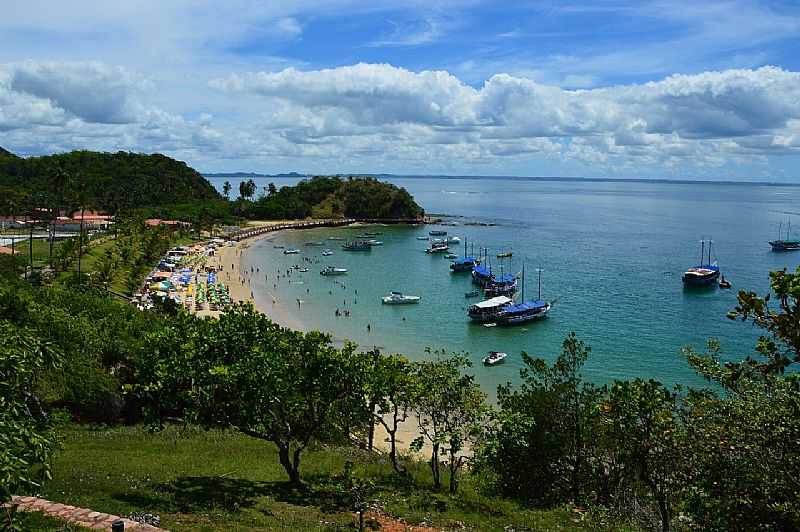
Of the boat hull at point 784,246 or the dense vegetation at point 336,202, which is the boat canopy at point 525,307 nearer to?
the boat hull at point 784,246

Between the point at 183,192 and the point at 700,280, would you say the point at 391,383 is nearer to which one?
the point at 700,280

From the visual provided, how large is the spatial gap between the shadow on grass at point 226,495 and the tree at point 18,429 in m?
5.00

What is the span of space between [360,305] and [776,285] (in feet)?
194

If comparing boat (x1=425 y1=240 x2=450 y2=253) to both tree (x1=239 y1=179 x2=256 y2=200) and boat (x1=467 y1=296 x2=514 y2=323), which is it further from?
tree (x1=239 y1=179 x2=256 y2=200)

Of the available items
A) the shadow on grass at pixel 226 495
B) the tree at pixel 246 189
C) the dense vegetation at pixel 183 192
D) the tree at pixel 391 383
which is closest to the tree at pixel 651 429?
the tree at pixel 391 383

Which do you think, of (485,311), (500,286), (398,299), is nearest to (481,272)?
(500,286)

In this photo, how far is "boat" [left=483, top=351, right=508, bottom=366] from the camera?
44.5 metres

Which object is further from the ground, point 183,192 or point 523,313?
point 183,192

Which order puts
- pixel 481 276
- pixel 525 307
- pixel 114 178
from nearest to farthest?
pixel 525 307, pixel 481 276, pixel 114 178

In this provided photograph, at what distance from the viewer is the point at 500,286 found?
71.8 m

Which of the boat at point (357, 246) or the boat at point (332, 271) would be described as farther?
the boat at point (357, 246)

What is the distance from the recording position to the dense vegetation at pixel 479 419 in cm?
902

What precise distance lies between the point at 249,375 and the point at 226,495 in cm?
308

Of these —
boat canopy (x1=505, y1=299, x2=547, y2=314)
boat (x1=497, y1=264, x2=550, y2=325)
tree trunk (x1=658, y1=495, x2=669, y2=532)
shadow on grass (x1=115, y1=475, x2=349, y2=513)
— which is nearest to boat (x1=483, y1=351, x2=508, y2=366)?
boat (x1=497, y1=264, x2=550, y2=325)
